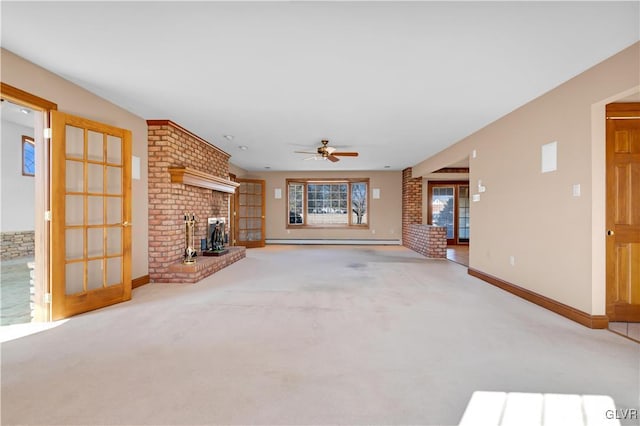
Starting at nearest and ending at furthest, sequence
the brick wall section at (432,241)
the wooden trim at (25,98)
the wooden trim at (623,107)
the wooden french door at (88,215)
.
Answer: the wooden trim at (25,98) → the wooden trim at (623,107) → the wooden french door at (88,215) → the brick wall section at (432,241)

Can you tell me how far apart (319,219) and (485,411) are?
8.27 meters

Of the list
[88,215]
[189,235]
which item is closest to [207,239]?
[189,235]

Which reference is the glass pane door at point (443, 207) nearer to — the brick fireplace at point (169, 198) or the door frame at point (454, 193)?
the door frame at point (454, 193)

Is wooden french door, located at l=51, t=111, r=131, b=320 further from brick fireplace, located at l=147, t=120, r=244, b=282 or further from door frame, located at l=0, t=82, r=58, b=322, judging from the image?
brick fireplace, located at l=147, t=120, r=244, b=282

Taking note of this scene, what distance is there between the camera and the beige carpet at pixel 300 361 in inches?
60.1

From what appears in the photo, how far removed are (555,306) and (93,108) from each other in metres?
5.79

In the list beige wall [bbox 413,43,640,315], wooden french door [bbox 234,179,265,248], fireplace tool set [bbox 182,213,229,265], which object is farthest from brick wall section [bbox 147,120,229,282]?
beige wall [bbox 413,43,640,315]

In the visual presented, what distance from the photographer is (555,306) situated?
3027mm

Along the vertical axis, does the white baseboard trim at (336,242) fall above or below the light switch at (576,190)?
below

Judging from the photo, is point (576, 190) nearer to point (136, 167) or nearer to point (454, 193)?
point (136, 167)

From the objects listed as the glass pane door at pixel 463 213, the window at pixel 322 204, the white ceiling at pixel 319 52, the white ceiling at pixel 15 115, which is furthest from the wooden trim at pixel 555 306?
the white ceiling at pixel 15 115

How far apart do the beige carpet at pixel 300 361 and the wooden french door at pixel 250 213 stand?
5148 millimetres

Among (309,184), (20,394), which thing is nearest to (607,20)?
(20,394)

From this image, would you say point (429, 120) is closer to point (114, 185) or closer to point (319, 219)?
point (114, 185)
